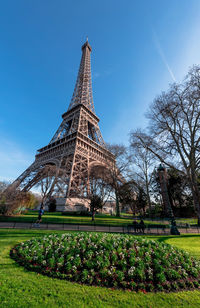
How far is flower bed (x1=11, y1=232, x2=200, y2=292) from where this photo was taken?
5036mm

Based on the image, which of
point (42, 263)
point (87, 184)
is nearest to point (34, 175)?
point (87, 184)

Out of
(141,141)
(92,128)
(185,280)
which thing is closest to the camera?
(185,280)

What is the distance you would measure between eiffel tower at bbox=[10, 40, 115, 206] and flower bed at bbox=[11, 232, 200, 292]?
20.6 meters

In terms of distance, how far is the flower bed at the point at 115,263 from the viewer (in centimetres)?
504

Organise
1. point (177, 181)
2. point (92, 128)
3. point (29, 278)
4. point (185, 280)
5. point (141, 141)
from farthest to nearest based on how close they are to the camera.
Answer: point (92, 128), point (177, 181), point (141, 141), point (185, 280), point (29, 278)

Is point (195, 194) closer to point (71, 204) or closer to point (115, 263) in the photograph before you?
point (115, 263)

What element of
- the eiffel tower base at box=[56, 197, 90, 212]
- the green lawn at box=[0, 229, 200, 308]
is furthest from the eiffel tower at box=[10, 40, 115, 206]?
the green lawn at box=[0, 229, 200, 308]

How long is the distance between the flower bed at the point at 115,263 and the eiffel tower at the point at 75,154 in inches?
812

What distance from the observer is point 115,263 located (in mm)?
5883

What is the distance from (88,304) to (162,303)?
2.17 m

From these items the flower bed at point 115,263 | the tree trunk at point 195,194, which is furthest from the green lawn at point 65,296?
the tree trunk at point 195,194

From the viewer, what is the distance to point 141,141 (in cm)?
2212

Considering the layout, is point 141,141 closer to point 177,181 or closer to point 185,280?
point 185,280

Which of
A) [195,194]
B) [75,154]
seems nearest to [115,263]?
[195,194]
